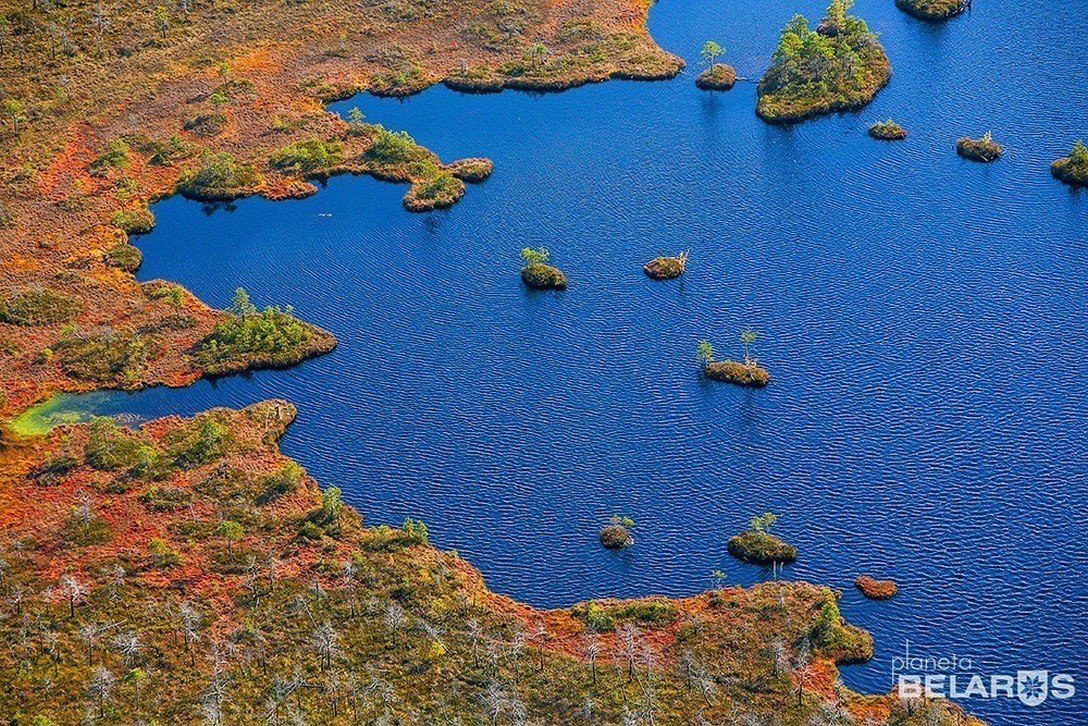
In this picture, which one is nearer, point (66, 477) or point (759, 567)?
point (759, 567)

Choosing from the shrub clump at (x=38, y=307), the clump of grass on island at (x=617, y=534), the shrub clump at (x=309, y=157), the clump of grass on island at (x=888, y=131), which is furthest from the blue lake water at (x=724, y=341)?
the shrub clump at (x=38, y=307)

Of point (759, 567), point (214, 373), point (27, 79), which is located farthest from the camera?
point (27, 79)

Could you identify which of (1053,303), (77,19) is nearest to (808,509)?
(1053,303)

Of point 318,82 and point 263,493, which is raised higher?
point 318,82

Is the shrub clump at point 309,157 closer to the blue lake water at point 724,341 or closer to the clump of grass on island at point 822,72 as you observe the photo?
the blue lake water at point 724,341

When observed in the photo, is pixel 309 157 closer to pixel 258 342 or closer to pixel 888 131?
pixel 258 342

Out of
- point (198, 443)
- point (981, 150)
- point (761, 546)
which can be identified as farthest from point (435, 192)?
point (761, 546)

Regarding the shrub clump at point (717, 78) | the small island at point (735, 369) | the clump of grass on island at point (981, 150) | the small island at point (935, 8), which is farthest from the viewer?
the small island at point (935, 8)

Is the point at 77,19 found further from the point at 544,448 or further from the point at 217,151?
the point at 544,448
